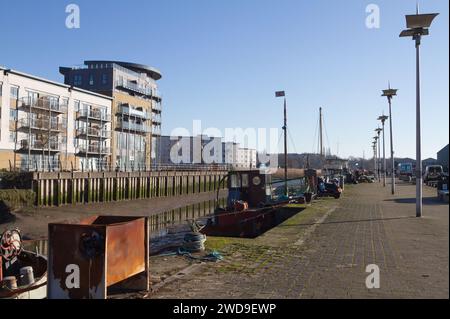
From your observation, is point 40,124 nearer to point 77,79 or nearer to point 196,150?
point 77,79

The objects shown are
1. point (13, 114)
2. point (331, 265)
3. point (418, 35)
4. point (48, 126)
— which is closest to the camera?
point (331, 265)

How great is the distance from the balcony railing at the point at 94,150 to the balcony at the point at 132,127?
6042 mm

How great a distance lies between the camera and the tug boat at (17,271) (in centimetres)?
786

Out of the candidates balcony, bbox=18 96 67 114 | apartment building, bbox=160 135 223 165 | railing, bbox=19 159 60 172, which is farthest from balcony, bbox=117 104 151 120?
apartment building, bbox=160 135 223 165

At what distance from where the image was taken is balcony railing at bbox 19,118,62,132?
1971 inches

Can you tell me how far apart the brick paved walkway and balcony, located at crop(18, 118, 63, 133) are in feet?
144

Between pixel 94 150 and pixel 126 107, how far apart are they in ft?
45.2

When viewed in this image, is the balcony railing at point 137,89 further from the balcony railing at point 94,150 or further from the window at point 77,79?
the balcony railing at point 94,150

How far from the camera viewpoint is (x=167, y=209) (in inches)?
1720

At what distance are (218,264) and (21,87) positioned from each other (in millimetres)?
48557

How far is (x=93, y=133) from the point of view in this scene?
63.7m

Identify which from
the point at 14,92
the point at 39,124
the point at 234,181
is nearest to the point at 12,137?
the point at 39,124

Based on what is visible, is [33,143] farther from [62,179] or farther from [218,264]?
[218,264]
